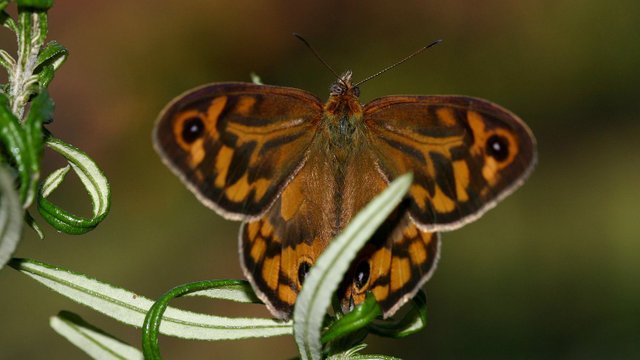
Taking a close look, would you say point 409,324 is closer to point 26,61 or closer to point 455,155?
point 455,155

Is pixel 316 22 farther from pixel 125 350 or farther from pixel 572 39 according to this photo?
pixel 125 350

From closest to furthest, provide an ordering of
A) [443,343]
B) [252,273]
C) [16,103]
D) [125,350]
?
[16,103] → [125,350] → [252,273] → [443,343]

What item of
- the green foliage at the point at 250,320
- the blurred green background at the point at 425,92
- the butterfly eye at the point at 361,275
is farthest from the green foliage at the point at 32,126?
the blurred green background at the point at 425,92

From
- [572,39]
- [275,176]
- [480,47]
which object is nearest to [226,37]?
[480,47]

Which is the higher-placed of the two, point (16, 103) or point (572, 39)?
point (572, 39)

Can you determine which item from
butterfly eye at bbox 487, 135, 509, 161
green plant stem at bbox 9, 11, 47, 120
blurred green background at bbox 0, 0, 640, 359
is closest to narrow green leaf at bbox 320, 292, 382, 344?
butterfly eye at bbox 487, 135, 509, 161

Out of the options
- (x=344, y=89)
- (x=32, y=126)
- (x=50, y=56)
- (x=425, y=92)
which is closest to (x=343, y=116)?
(x=344, y=89)
